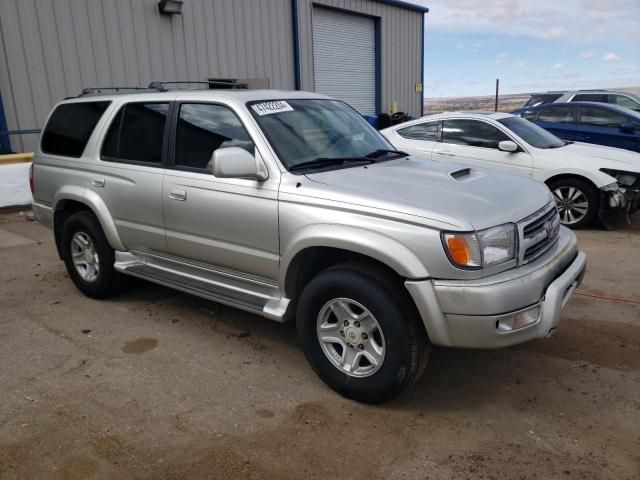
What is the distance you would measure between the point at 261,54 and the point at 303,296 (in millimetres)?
11470

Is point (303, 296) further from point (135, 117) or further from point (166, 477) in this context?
point (135, 117)

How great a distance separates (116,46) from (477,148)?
283 inches

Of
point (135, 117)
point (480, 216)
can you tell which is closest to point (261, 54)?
point (135, 117)

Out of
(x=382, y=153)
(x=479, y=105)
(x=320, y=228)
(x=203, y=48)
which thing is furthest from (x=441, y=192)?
(x=479, y=105)

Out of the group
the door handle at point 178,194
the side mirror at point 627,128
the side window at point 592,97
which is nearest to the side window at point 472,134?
the side mirror at point 627,128

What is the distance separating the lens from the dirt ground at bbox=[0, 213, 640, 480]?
9.00 ft

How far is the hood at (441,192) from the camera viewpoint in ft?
9.75

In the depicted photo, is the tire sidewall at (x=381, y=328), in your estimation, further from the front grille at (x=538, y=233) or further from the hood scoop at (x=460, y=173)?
the hood scoop at (x=460, y=173)

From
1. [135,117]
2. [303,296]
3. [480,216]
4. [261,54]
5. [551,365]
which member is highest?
[261,54]

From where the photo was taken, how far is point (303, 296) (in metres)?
3.33

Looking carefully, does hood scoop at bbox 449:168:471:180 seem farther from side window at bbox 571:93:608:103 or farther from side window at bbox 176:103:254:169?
side window at bbox 571:93:608:103

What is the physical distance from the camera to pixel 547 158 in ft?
24.8

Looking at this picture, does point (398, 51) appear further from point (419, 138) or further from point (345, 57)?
point (419, 138)

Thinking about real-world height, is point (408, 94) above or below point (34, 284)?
above
